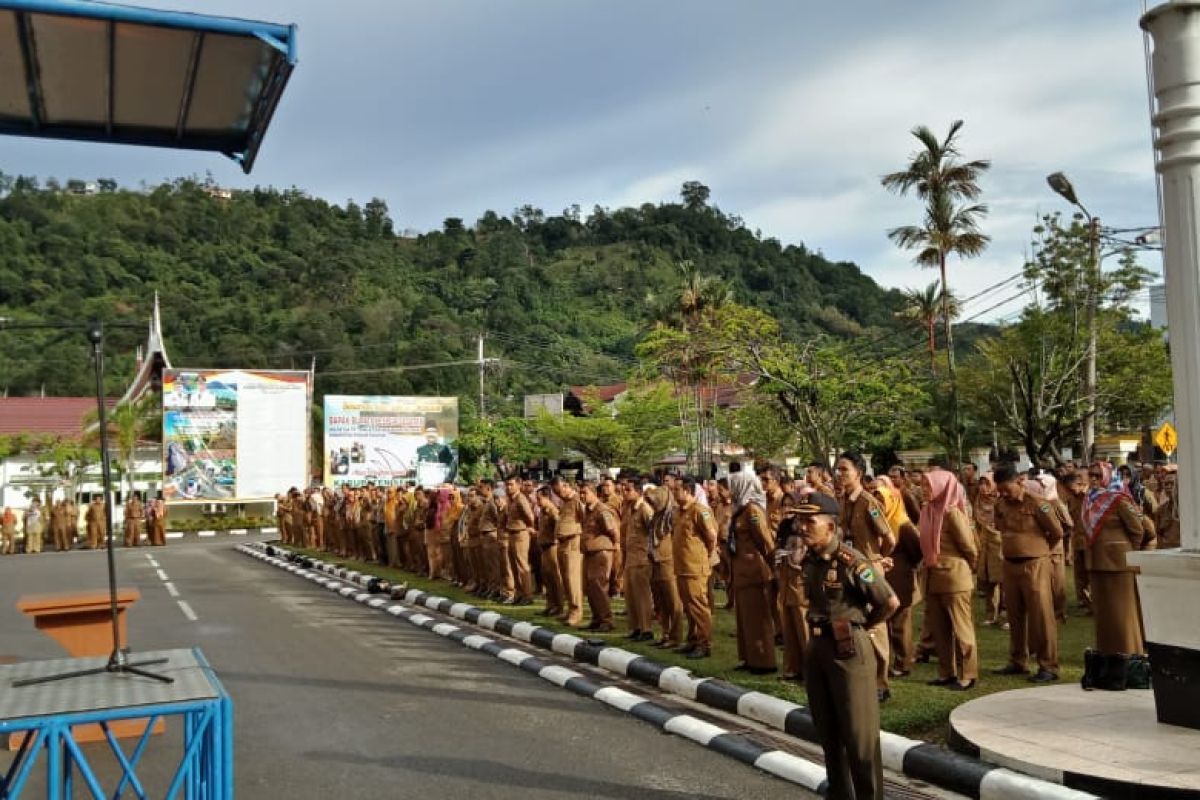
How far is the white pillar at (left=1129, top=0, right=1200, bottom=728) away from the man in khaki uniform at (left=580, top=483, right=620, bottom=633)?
22.0 ft

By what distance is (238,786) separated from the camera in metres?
6.18

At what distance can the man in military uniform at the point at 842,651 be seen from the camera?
4910mm

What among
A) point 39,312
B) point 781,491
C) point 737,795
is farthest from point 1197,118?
point 39,312

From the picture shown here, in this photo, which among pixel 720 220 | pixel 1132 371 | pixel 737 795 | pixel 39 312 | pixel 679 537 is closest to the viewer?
pixel 737 795

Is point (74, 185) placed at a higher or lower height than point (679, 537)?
higher

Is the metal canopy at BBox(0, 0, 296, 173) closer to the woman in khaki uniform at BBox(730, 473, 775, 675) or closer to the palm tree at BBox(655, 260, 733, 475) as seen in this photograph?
the woman in khaki uniform at BBox(730, 473, 775, 675)

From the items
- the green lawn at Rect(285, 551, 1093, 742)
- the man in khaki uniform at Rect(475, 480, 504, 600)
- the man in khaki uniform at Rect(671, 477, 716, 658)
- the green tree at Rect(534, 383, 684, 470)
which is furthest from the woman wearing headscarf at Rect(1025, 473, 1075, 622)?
the green tree at Rect(534, 383, 684, 470)

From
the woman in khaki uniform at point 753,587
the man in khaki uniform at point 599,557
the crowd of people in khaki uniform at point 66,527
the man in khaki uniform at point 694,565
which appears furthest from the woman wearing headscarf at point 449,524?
the crowd of people in khaki uniform at point 66,527

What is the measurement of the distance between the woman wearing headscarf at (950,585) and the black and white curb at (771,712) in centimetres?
154

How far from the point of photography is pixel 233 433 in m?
40.6

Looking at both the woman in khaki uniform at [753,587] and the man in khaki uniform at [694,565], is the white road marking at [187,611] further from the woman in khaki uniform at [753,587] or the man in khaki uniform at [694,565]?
the woman in khaki uniform at [753,587]

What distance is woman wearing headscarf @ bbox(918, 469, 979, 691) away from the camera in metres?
8.29

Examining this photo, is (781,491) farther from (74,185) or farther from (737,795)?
(74,185)

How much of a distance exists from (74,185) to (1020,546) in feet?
327
